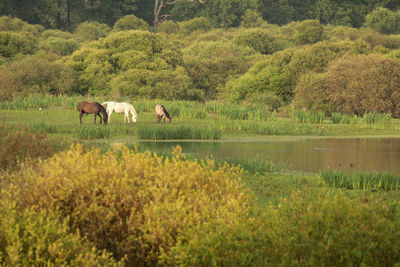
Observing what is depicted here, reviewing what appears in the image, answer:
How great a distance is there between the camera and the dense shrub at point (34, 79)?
33531 mm

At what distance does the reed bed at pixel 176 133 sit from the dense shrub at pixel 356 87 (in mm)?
11693

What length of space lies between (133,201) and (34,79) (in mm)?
28863

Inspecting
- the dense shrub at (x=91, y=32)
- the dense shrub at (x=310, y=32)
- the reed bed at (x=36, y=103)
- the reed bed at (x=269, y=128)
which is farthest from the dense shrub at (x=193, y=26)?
the reed bed at (x=269, y=128)

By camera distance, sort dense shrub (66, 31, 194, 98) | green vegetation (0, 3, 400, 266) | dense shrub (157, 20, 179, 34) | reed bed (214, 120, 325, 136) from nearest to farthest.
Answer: green vegetation (0, 3, 400, 266)
reed bed (214, 120, 325, 136)
dense shrub (66, 31, 194, 98)
dense shrub (157, 20, 179, 34)

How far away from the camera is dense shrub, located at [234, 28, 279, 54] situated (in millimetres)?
53562

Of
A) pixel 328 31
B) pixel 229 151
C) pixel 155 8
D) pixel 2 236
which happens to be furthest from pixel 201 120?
pixel 155 8

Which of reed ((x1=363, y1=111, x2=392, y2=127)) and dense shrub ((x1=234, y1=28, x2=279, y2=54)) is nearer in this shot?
reed ((x1=363, y1=111, x2=392, y2=127))

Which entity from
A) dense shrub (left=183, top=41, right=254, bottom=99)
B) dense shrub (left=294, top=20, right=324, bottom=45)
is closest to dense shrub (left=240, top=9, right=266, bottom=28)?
dense shrub (left=294, top=20, right=324, bottom=45)

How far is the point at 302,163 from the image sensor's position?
1553 centimetres

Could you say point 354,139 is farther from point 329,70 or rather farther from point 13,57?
point 13,57

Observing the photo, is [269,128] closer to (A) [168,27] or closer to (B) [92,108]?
(B) [92,108]

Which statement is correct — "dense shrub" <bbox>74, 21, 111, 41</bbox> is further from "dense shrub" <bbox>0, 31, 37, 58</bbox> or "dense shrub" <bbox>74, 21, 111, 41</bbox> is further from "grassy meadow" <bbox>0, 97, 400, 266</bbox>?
"grassy meadow" <bbox>0, 97, 400, 266</bbox>

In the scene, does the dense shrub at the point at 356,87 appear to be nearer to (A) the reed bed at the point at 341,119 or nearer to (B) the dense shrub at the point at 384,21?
(A) the reed bed at the point at 341,119

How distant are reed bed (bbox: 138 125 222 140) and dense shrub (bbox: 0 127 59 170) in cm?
823
